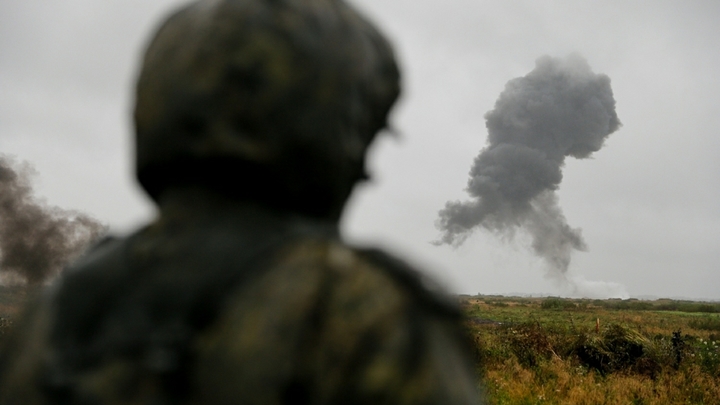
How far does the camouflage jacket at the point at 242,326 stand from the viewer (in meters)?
0.71

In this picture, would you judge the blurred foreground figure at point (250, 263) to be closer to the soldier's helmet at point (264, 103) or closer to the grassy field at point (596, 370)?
the soldier's helmet at point (264, 103)

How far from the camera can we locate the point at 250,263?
83 centimetres

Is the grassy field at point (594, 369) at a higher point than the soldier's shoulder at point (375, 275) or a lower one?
lower

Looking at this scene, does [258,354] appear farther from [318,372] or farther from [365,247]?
[365,247]

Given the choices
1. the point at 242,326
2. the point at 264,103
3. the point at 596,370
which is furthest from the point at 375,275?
the point at 596,370

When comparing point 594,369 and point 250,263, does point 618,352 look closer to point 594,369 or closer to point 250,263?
point 594,369

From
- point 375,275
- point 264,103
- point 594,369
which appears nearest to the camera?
point 375,275

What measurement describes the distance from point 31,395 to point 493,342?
15743 mm

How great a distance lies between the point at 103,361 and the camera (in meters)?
0.86

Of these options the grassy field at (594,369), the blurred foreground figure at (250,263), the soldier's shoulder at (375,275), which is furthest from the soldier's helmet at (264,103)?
the grassy field at (594,369)

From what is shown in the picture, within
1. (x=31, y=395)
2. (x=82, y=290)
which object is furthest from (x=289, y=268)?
(x=31, y=395)

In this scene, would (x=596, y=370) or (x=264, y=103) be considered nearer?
(x=264, y=103)

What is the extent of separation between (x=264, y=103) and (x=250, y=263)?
245 millimetres

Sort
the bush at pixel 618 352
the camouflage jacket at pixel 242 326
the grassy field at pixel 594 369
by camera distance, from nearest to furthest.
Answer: the camouflage jacket at pixel 242 326
the grassy field at pixel 594 369
the bush at pixel 618 352
